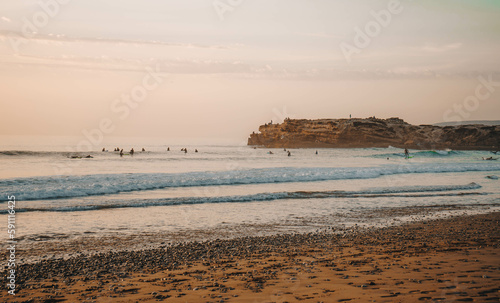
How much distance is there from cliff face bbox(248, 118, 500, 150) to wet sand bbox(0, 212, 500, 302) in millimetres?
107993

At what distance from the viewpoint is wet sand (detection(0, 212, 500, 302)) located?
6445 mm

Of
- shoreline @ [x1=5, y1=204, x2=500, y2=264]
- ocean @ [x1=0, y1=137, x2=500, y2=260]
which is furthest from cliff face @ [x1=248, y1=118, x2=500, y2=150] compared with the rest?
shoreline @ [x1=5, y1=204, x2=500, y2=264]

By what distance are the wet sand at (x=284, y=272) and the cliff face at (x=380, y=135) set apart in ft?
354

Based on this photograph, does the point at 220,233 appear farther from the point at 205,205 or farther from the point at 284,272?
the point at 205,205

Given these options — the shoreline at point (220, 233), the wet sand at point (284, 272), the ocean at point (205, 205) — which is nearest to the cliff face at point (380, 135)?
the ocean at point (205, 205)

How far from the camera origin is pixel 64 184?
77.0ft

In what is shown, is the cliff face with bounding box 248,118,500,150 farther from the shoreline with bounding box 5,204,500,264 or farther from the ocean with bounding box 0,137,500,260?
the shoreline with bounding box 5,204,500,264

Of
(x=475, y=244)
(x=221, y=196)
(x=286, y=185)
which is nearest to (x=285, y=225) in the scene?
(x=475, y=244)

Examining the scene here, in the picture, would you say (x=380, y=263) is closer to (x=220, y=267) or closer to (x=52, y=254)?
(x=220, y=267)

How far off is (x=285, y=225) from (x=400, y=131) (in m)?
121

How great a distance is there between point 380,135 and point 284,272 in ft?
389

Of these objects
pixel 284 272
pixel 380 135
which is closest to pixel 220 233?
pixel 284 272

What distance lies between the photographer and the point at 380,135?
11969 cm

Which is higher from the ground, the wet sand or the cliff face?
the cliff face
